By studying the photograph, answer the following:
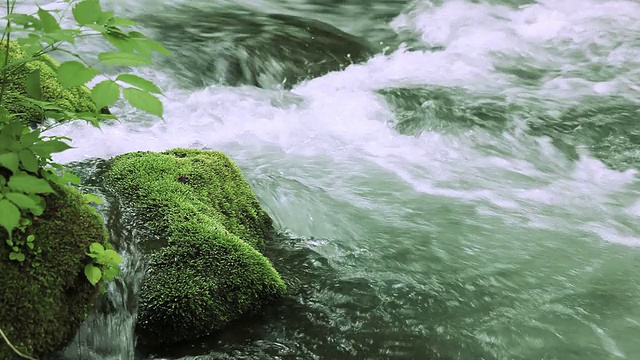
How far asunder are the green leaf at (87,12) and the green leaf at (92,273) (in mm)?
1070

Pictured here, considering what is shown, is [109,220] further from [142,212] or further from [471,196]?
[471,196]

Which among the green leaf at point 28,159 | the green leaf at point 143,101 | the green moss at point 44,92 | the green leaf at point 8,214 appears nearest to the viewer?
the green leaf at point 143,101

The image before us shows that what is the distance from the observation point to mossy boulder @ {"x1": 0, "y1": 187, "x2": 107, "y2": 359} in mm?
1932

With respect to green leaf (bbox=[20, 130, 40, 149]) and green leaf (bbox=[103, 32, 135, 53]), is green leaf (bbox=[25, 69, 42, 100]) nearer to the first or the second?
green leaf (bbox=[20, 130, 40, 149])

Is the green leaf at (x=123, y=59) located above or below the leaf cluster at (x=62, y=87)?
above

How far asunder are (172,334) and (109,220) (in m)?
0.79

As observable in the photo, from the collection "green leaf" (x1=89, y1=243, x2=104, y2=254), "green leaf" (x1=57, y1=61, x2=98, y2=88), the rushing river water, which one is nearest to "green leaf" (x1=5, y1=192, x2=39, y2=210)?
"green leaf" (x1=57, y1=61, x2=98, y2=88)

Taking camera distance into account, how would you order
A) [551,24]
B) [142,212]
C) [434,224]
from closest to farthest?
[142,212]
[434,224]
[551,24]

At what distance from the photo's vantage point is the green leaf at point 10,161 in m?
1.64

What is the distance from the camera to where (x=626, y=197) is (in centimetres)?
481

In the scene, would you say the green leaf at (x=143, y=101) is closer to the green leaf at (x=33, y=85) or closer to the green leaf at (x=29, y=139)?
the green leaf at (x=29, y=139)

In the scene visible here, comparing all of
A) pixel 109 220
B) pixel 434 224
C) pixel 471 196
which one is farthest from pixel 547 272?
pixel 109 220

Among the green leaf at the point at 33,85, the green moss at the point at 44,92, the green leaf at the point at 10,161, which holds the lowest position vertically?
the green moss at the point at 44,92

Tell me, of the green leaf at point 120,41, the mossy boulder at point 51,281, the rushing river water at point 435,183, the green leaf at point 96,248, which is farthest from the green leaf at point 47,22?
the rushing river water at point 435,183
